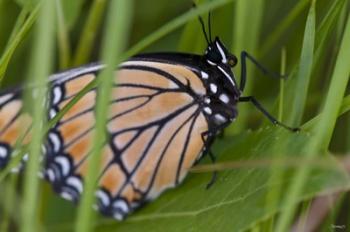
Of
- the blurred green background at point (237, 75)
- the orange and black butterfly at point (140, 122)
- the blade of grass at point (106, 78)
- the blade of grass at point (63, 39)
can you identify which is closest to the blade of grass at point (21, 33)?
the blurred green background at point (237, 75)

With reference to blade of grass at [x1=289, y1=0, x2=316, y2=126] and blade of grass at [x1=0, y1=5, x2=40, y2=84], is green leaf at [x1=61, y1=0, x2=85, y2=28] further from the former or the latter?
blade of grass at [x1=289, y1=0, x2=316, y2=126]

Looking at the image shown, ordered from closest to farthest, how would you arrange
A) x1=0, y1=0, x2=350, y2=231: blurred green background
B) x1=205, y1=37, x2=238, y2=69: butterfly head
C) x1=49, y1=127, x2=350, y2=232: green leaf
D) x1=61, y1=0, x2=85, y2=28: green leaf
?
x1=49, y1=127, x2=350, y2=232: green leaf
x1=0, y1=0, x2=350, y2=231: blurred green background
x1=205, y1=37, x2=238, y2=69: butterfly head
x1=61, y1=0, x2=85, y2=28: green leaf

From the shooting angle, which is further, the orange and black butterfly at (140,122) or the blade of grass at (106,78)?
the orange and black butterfly at (140,122)

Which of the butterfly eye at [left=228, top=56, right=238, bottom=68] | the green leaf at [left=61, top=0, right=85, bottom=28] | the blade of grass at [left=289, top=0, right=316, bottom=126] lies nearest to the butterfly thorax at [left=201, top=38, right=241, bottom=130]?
the butterfly eye at [left=228, top=56, right=238, bottom=68]

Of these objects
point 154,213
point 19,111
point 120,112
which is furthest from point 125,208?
point 19,111

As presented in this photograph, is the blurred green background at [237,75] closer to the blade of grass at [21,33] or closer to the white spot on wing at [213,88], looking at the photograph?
the blade of grass at [21,33]

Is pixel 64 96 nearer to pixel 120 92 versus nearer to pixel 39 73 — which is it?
pixel 120 92
